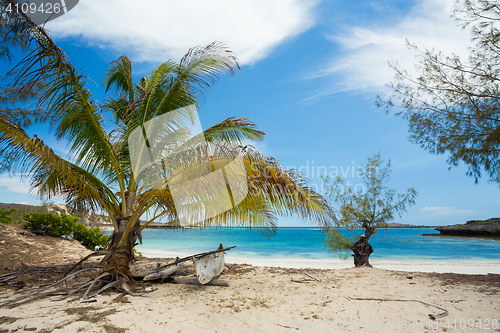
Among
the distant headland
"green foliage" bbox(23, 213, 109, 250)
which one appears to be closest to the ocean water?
the distant headland

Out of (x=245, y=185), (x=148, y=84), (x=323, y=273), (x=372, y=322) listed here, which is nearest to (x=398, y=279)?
(x=323, y=273)

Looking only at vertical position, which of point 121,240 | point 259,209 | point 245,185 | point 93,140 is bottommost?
point 121,240

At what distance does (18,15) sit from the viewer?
3.49 metres

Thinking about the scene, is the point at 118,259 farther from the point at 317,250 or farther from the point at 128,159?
the point at 317,250

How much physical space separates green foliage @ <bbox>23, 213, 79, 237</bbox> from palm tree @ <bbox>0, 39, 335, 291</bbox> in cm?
599

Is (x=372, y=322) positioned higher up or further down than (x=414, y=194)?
further down

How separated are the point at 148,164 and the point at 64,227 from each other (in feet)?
30.8

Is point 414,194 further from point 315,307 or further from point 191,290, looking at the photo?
point 191,290

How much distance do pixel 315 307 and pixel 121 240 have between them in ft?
12.6

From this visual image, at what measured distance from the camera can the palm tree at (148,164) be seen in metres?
4.53

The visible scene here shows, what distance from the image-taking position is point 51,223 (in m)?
10.8

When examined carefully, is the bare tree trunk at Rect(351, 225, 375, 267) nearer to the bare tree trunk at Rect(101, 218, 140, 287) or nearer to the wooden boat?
the wooden boat

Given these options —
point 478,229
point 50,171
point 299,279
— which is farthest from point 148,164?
point 478,229

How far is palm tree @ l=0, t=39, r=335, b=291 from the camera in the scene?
178 inches
